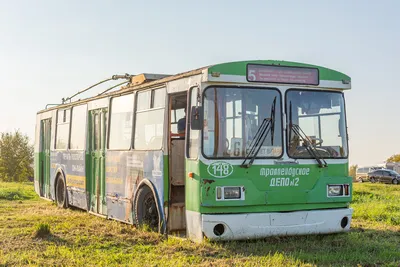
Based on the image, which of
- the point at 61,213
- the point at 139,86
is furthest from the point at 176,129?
the point at 61,213

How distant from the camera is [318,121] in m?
10.8

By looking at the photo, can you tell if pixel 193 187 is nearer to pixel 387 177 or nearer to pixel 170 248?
pixel 170 248

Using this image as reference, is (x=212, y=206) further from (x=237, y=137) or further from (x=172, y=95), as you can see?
(x=172, y=95)

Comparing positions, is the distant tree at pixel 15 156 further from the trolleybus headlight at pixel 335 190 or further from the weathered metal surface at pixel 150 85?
the trolleybus headlight at pixel 335 190

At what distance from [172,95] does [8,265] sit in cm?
403

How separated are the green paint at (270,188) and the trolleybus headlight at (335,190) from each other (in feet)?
0.23

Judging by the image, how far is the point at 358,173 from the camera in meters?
60.7

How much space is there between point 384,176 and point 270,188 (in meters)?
48.5

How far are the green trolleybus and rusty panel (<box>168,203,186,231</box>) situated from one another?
18 mm

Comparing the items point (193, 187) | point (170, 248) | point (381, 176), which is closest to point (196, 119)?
point (193, 187)

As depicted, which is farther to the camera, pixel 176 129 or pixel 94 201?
pixel 94 201

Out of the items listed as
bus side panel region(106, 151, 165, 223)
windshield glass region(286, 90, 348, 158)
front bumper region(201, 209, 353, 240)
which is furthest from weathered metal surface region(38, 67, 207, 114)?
front bumper region(201, 209, 353, 240)

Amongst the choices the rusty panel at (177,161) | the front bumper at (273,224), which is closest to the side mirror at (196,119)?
the front bumper at (273,224)

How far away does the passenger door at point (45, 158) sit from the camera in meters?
19.6
